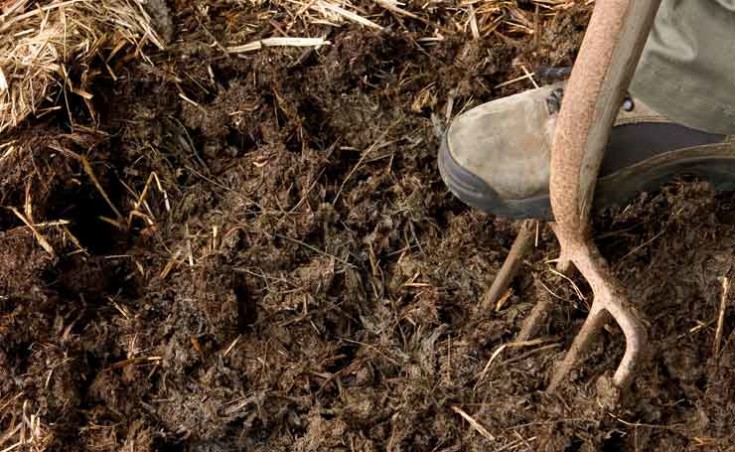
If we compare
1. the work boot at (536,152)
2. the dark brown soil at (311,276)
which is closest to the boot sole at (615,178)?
the work boot at (536,152)

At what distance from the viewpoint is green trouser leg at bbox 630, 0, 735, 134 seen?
4.90 ft

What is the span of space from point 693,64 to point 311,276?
2.61 feet

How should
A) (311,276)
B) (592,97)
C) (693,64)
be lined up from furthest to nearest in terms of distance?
(311,276) < (693,64) < (592,97)

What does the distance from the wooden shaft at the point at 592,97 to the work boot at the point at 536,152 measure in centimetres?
18

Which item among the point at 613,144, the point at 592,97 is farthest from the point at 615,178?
the point at 592,97

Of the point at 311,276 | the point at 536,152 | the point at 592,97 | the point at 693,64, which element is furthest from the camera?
the point at 311,276

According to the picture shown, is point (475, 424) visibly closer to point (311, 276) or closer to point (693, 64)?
point (311, 276)

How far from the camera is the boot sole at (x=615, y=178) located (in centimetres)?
167

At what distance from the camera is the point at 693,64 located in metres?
1.52

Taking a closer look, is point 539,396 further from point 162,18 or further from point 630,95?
point 162,18

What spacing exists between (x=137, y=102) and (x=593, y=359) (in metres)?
1.06

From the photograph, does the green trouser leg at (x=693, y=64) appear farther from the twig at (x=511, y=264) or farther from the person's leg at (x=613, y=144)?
the twig at (x=511, y=264)

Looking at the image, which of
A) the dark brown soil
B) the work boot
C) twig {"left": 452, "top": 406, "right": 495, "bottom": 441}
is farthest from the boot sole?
twig {"left": 452, "top": 406, "right": 495, "bottom": 441}

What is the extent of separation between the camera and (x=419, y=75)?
2014 mm
